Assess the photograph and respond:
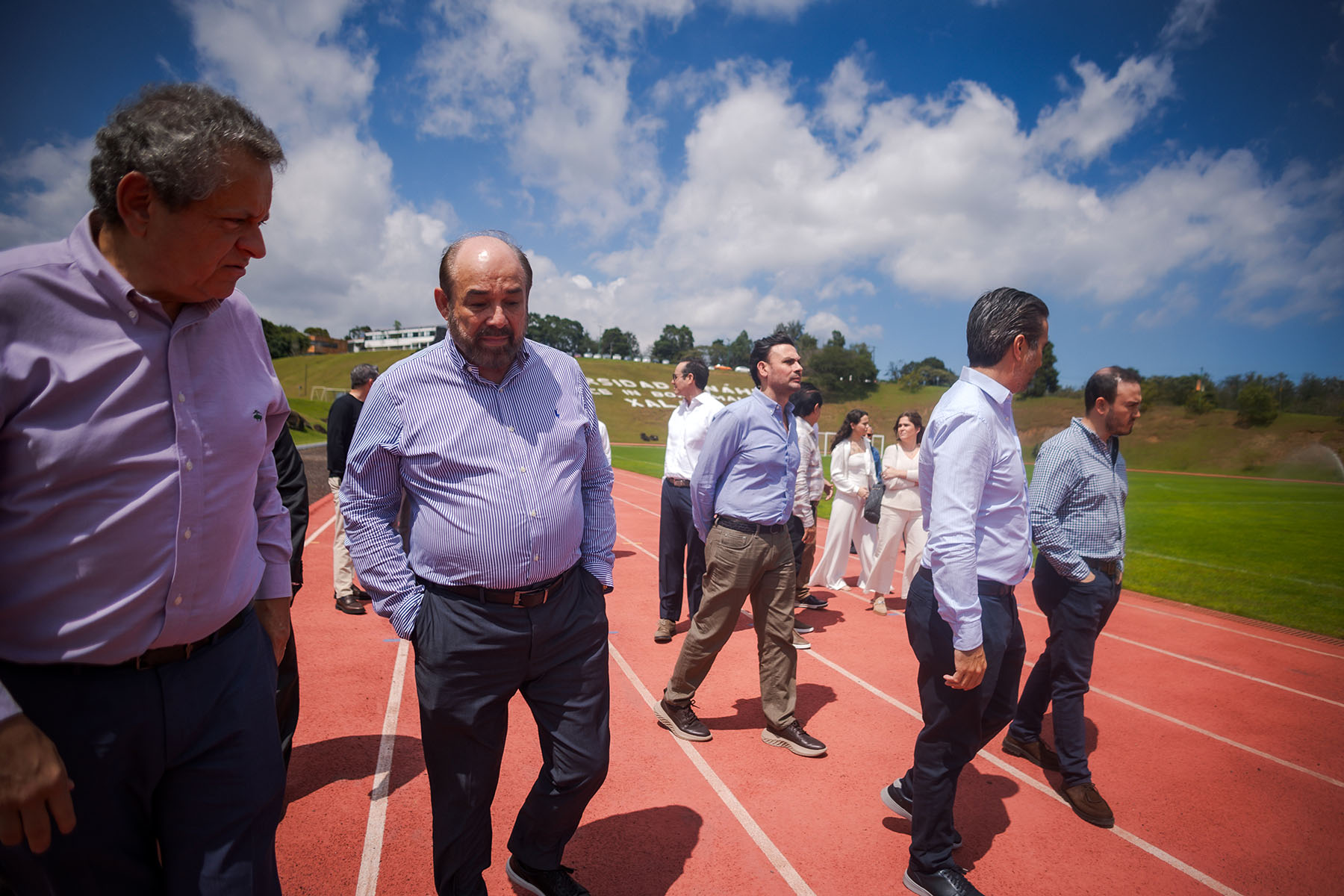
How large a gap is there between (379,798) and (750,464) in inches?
111

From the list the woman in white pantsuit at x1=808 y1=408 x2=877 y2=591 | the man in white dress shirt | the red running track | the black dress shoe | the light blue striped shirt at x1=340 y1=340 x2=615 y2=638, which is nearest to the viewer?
the light blue striped shirt at x1=340 y1=340 x2=615 y2=638

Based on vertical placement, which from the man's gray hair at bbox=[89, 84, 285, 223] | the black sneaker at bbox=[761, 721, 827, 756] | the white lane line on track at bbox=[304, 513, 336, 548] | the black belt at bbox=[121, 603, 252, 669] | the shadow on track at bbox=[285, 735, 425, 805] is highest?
the man's gray hair at bbox=[89, 84, 285, 223]

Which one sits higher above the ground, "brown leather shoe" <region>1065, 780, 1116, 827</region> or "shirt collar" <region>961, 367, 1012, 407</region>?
"shirt collar" <region>961, 367, 1012, 407</region>

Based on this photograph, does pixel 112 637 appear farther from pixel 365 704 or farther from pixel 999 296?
pixel 365 704

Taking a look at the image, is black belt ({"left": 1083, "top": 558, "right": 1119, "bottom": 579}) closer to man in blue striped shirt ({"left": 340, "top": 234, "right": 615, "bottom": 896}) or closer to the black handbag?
man in blue striped shirt ({"left": 340, "top": 234, "right": 615, "bottom": 896})

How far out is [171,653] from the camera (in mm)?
1527

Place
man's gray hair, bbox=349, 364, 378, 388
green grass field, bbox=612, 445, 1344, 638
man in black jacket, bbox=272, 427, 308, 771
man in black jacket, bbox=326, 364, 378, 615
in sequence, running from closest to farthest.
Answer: man in black jacket, bbox=272, 427, 308, 771 < man in black jacket, bbox=326, 364, 378, 615 < man's gray hair, bbox=349, 364, 378, 388 < green grass field, bbox=612, 445, 1344, 638

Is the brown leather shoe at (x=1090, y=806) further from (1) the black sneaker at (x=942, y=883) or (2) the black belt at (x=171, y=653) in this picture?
(2) the black belt at (x=171, y=653)

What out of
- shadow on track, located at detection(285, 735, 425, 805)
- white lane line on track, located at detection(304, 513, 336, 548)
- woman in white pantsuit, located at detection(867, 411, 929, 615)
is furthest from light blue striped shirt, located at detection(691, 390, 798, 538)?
white lane line on track, located at detection(304, 513, 336, 548)

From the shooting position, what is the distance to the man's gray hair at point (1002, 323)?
2.87 meters

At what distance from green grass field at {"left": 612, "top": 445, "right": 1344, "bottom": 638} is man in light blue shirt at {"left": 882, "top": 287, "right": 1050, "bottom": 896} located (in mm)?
7881

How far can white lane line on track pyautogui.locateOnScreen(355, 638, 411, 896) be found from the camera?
9.64ft

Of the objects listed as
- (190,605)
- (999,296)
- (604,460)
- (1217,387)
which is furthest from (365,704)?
(1217,387)

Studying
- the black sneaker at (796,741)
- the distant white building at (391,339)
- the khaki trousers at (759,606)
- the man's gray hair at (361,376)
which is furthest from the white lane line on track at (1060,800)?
the distant white building at (391,339)
